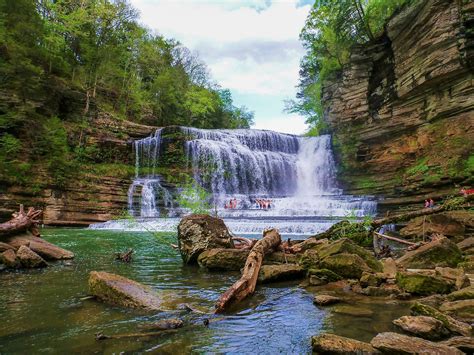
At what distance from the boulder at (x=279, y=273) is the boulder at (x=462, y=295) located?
9.46 feet

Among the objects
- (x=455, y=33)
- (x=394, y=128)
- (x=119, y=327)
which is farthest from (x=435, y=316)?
(x=394, y=128)

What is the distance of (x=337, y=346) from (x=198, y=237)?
5726 mm

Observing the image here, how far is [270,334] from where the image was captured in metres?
3.91

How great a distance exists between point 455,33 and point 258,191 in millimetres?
18025

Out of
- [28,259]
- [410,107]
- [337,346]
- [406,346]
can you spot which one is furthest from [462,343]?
[410,107]

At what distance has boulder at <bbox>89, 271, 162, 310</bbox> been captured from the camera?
16.1 ft

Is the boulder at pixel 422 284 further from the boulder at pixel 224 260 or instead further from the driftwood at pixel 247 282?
the boulder at pixel 224 260

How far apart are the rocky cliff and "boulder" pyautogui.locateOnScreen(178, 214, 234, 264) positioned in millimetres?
14371

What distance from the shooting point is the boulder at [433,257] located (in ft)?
21.4

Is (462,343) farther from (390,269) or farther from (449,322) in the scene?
(390,269)

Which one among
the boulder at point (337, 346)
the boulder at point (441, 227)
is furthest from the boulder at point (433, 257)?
the boulder at point (441, 227)

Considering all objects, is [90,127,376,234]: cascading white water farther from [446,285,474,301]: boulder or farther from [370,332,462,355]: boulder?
[370,332,462,355]: boulder

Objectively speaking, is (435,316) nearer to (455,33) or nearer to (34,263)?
(34,263)

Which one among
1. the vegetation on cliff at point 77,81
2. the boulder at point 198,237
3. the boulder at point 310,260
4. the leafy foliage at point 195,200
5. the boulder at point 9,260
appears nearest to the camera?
the boulder at point 310,260
